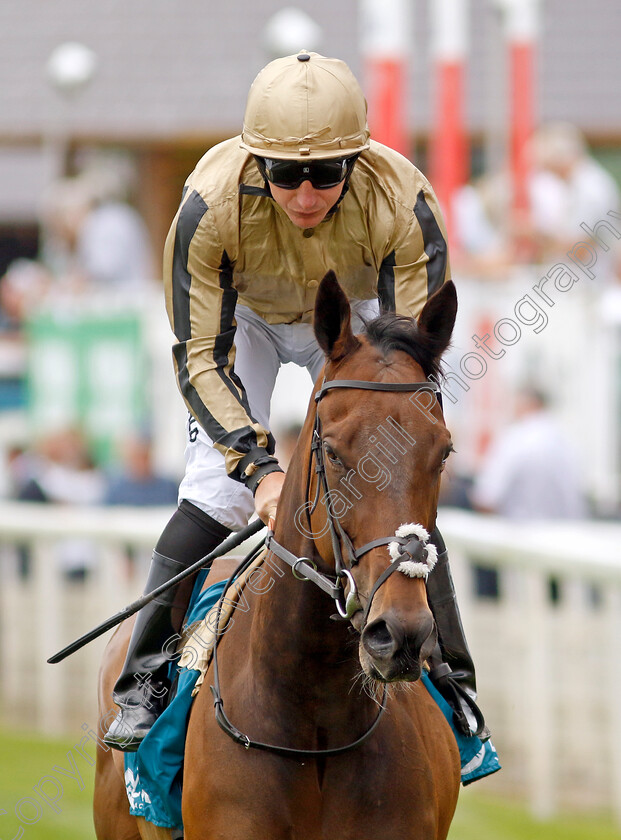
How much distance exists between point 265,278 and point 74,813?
4.22 meters

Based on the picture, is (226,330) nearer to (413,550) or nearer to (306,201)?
(306,201)

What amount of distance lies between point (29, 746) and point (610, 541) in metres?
4.02

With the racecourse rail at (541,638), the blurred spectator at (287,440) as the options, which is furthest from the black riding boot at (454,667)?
the blurred spectator at (287,440)

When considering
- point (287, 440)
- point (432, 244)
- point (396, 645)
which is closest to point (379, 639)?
point (396, 645)

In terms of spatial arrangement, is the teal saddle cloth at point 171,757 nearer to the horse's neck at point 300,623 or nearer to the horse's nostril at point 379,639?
the horse's neck at point 300,623

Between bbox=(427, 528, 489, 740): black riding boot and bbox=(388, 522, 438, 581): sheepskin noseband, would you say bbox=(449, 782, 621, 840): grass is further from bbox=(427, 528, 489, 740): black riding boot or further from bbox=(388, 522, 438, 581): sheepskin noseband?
bbox=(388, 522, 438, 581): sheepskin noseband

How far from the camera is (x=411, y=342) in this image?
133 inches

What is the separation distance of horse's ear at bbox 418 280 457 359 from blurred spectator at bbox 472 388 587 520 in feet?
16.4

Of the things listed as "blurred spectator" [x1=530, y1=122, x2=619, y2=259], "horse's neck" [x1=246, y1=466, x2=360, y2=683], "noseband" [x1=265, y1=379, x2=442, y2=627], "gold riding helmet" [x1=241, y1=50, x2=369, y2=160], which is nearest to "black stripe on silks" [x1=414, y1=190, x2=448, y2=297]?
"gold riding helmet" [x1=241, y1=50, x2=369, y2=160]

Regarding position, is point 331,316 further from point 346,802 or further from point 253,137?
point 346,802

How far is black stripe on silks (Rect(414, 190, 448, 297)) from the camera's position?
392cm

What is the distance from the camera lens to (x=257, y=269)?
4012 millimetres

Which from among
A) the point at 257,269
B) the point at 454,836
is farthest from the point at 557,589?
the point at 257,269

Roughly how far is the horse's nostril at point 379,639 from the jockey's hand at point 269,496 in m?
0.71
